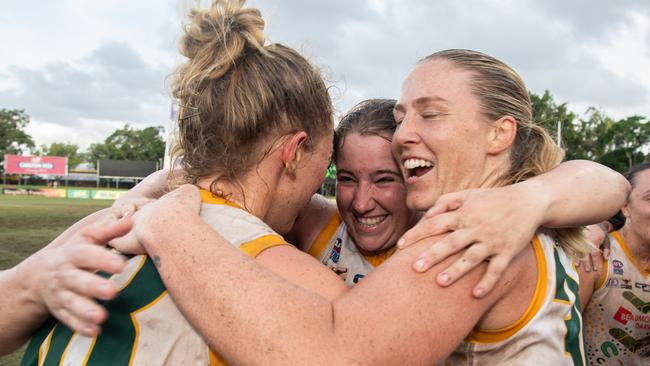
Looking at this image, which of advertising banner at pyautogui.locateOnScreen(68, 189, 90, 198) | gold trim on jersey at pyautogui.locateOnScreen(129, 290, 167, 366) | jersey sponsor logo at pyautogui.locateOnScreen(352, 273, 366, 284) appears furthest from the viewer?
advertising banner at pyautogui.locateOnScreen(68, 189, 90, 198)

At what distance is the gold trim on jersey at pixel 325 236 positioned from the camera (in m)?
3.62

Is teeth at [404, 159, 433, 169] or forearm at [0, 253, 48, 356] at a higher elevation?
teeth at [404, 159, 433, 169]

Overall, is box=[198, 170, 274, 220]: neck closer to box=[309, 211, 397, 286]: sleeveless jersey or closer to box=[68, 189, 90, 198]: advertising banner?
box=[309, 211, 397, 286]: sleeveless jersey

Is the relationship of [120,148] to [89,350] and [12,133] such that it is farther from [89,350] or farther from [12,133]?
[89,350]

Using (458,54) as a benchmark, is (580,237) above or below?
below

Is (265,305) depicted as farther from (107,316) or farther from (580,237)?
(580,237)

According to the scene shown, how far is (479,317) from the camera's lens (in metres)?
→ 1.81

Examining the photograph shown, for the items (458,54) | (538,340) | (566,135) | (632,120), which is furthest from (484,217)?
(632,120)

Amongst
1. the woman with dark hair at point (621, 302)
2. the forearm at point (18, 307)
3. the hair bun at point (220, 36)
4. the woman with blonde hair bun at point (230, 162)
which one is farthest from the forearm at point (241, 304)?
the woman with dark hair at point (621, 302)

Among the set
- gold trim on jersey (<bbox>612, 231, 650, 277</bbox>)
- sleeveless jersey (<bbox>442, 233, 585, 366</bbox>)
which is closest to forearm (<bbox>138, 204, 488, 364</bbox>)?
sleeveless jersey (<bbox>442, 233, 585, 366</bbox>)

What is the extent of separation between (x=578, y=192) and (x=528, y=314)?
1.93 feet

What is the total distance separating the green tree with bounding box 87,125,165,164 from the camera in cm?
10471

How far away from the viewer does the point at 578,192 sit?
2146 millimetres

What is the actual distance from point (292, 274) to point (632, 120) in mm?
64557
